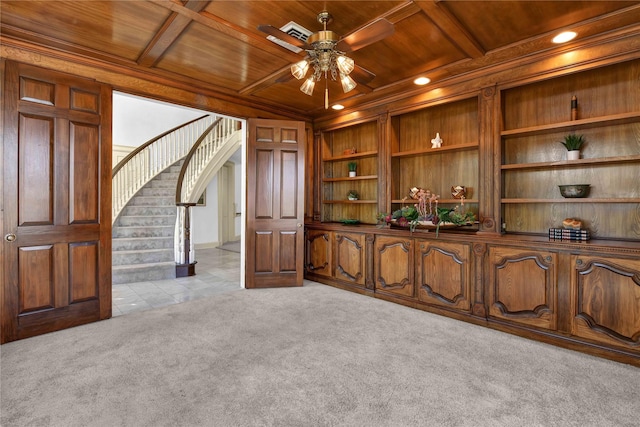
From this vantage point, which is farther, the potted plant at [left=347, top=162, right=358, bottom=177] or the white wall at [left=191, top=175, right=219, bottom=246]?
the white wall at [left=191, top=175, right=219, bottom=246]

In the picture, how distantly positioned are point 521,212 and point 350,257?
6.90 feet

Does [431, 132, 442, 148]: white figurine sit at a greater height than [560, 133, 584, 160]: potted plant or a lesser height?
greater

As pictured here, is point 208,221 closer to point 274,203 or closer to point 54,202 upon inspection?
point 274,203

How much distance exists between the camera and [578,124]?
2.88m

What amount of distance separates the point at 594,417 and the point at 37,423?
119 inches

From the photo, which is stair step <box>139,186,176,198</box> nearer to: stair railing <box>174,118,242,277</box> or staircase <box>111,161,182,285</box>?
staircase <box>111,161,182,285</box>

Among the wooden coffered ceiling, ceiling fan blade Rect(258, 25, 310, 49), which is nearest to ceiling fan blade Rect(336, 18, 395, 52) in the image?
ceiling fan blade Rect(258, 25, 310, 49)

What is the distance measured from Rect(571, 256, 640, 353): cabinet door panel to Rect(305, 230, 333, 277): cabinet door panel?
9.41 feet

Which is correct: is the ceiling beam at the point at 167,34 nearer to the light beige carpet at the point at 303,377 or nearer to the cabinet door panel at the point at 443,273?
the light beige carpet at the point at 303,377

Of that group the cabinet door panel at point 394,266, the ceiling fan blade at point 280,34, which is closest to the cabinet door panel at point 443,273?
the cabinet door panel at point 394,266

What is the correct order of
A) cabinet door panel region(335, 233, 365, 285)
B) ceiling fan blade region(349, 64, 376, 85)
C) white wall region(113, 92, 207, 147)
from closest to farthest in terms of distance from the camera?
ceiling fan blade region(349, 64, 376, 85) < cabinet door panel region(335, 233, 365, 285) < white wall region(113, 92, 207, 147)

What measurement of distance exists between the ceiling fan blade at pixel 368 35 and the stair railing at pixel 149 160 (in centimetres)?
534

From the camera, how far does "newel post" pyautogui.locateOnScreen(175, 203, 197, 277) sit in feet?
17.3

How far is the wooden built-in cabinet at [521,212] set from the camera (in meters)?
2.58
